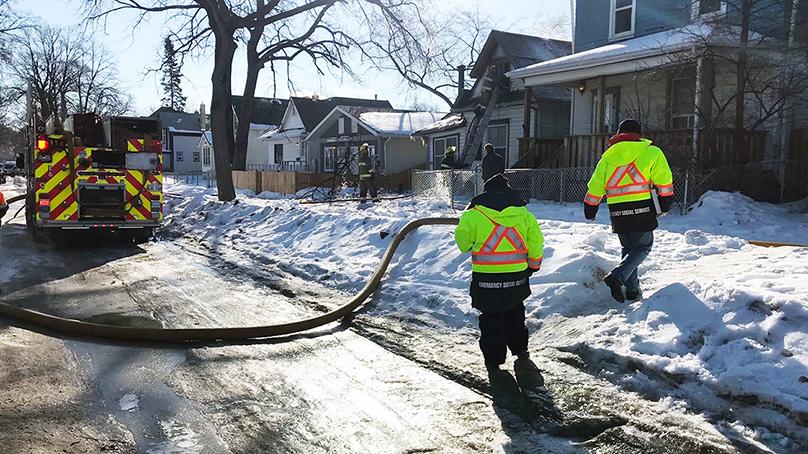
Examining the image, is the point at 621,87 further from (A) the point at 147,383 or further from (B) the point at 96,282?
→ (A) the point at 147,383

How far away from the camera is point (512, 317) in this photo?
539 centimetres

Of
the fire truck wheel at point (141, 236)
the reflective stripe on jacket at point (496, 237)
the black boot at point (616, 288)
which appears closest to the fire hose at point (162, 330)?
the reflective stripe on jacket at point (496, 237)

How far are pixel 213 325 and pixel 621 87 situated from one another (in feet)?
52.8

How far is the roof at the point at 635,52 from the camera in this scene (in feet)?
45.5

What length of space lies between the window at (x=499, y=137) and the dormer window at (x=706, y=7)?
30.3ft

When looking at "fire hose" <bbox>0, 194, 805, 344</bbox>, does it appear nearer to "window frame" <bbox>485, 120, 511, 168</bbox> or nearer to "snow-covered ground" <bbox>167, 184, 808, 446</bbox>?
"snow-covered ground" <bbox>167, 184, 808, 446</bbox>

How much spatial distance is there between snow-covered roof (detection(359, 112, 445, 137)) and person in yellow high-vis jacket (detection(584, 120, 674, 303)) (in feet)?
98.1

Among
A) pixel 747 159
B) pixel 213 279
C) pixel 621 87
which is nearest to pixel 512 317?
pixel 213 279

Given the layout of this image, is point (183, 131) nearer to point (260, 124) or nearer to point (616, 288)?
point (260, 124)

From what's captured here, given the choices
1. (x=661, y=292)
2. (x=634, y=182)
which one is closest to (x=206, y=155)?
(x=634, y=182)

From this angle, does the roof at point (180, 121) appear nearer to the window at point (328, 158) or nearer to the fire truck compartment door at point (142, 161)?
the window at point (328, 158)

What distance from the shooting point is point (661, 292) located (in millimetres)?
5820

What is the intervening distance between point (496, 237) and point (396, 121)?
1328 inches

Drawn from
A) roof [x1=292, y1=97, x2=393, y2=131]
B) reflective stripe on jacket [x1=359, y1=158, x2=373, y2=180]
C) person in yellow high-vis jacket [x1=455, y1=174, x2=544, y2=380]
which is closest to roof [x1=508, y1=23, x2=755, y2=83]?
reflective stripe on jacket [x1=359, y1=158, x2=373, y2=180]
